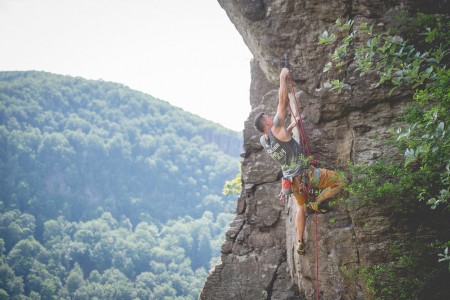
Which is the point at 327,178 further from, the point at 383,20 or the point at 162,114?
the point at 162,114

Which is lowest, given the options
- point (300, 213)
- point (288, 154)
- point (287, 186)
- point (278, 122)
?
point (300, 213)

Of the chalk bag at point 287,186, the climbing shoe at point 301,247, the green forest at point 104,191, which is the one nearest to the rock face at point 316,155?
the climbing shoe at point 301,247

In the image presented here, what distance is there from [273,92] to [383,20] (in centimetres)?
289

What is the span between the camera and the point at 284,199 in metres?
7.95

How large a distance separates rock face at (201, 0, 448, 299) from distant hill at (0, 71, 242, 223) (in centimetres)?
12580

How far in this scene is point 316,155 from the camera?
267 inches

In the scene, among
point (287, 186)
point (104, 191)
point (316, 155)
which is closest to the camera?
point (287, 186)

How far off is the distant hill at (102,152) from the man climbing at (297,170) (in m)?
128

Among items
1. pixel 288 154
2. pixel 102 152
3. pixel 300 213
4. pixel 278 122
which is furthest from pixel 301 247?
pixel 102 152

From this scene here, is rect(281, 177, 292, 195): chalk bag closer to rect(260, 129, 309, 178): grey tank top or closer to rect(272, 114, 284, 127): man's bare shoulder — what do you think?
rect(260, 129, 309, 178): grey tank top

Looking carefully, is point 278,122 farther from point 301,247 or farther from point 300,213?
point 301,247

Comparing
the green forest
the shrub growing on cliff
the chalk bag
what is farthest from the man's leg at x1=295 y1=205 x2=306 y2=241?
the green forest

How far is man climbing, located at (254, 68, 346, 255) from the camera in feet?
19.7

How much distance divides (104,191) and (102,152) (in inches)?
696
